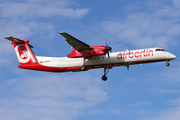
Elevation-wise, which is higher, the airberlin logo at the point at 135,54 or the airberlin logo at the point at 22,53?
the airberlin logo at the point at 22,53

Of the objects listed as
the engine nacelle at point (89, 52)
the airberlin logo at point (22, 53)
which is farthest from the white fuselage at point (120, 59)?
the airberlin logo at point (22, 53)

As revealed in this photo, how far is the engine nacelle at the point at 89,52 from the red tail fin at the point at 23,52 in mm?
6340

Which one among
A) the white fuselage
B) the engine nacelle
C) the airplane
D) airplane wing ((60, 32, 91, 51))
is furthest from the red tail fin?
airplane wing ((60, 32, 91, 51))

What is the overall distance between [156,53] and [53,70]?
1350 centimetres

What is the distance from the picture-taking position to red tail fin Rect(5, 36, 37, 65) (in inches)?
1316

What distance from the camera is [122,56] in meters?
29.0

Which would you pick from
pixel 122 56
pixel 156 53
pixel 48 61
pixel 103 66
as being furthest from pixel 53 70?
pixel 156 53

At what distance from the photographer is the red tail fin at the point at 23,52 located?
3344cm

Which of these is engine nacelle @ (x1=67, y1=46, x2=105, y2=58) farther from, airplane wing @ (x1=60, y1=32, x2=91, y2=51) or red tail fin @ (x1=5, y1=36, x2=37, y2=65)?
red tail fin @ (x1=5, y1=36, x2=37, y2=65)

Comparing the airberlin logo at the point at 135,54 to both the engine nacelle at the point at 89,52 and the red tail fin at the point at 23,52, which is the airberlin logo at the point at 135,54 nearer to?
the engine nacelle at the point at 89,52

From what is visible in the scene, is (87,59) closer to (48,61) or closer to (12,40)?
(48,61)

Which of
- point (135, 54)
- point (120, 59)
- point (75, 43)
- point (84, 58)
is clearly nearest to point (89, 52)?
point (84, 58)

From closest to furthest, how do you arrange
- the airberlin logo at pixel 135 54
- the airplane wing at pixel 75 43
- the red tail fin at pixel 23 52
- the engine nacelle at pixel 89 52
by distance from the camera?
1. the airplane wing at pixel 75 43
2. the airberlin logo at pixel 135 54
3. the engine nacelle at pixel 89 52
4. the red tail fin at pixel 23 52

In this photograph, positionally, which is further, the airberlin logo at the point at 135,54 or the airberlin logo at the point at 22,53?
the airberlin logo at the point at 22,53
